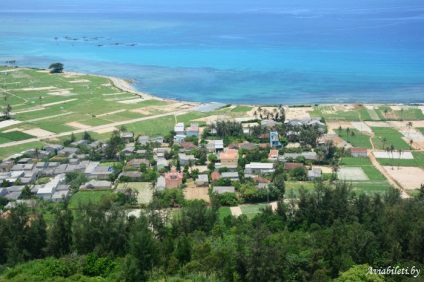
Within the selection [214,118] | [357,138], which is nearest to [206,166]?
[214,118]

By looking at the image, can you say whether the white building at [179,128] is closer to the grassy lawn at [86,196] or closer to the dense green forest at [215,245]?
the grassy lawn at [86,196]

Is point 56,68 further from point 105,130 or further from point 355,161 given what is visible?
point 355,161

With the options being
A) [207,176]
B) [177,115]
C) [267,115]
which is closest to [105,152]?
[207,176]

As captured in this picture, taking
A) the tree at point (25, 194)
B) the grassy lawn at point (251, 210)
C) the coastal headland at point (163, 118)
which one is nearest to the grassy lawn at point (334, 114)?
the coastal headland at point (163, 118)

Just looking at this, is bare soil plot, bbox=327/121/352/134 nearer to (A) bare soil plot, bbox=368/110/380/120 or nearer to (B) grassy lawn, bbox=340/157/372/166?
(A) bare soil plot, bbox=368/110/380/120

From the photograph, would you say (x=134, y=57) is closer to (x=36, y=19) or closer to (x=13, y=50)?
(x=13, y=50)

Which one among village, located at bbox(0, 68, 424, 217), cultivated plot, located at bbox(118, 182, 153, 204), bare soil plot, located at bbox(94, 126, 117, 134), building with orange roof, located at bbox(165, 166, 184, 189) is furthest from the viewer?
bare soil plot, located at bbox(94, 126, 117, 134)

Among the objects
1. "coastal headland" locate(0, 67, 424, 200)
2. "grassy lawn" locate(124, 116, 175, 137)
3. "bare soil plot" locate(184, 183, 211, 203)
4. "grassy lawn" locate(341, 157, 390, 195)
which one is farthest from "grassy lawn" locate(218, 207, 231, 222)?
"grassy lawn" locate(124, 116, 175, 137)
